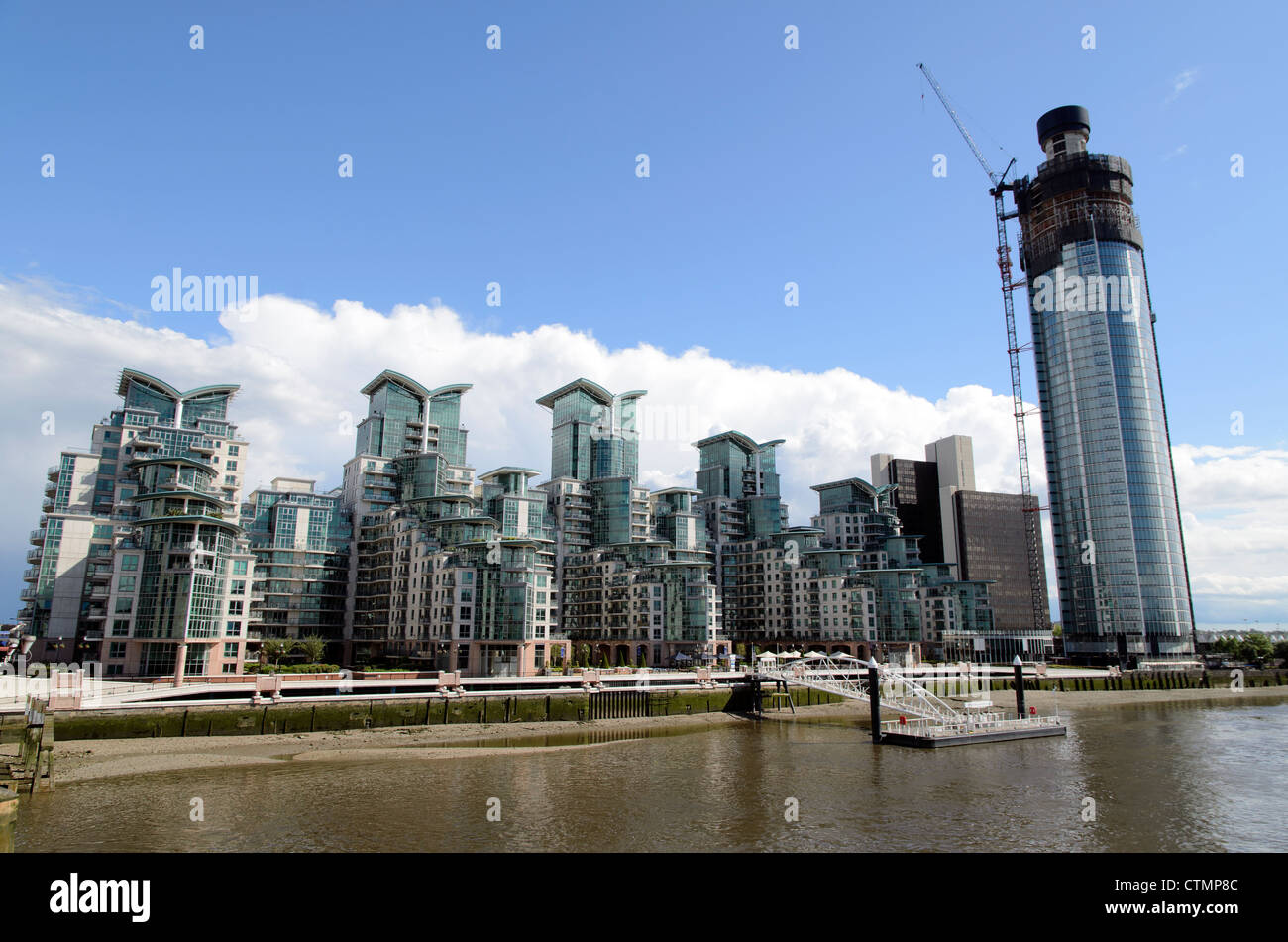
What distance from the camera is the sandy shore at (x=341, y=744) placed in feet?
197

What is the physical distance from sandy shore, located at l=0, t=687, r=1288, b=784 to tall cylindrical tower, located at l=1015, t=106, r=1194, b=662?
11422 cm

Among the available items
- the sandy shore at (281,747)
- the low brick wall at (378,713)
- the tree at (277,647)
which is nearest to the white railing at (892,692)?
the low brick wall at (378,713)

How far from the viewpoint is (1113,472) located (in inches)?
7308

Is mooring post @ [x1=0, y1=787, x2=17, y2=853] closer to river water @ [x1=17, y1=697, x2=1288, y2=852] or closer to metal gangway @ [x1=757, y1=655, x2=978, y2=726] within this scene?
river water @ [x1=17, y1=697, x2=1288, y2=852]

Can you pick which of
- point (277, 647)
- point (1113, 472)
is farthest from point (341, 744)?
point (1113, 472)

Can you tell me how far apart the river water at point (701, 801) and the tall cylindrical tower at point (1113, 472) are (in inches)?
4769

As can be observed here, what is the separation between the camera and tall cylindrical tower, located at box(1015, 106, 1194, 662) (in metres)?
181

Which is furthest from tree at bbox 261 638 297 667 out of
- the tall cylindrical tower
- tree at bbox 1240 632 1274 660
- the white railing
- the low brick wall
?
tree at bbox 1240 632 1274 660

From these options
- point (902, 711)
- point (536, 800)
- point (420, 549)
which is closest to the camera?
point (536, 800)

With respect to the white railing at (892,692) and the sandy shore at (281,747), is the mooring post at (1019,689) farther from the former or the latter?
the sandy shore at (281,747)
